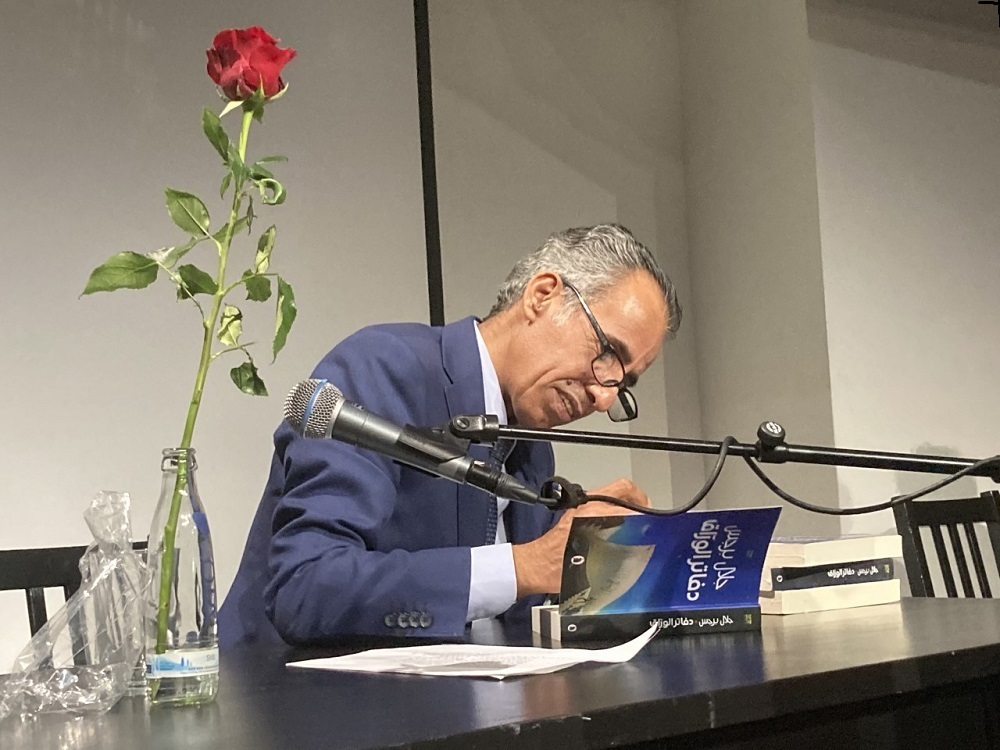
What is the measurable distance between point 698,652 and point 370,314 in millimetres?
1752

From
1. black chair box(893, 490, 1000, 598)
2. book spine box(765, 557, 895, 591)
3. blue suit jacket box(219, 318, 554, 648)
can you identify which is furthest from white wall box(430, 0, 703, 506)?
book spine box(765, 557, 895, 591)

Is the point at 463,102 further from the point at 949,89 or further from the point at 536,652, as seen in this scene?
the point at 536,652

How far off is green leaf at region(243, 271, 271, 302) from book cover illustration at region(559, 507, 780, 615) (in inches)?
14.0

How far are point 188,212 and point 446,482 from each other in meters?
0.66

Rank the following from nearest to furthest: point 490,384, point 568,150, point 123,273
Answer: point 123,273
point 490,384
point 568,150

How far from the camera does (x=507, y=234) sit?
287 centimetres

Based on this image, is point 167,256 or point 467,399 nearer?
point 167,256

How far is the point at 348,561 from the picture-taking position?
1.14m

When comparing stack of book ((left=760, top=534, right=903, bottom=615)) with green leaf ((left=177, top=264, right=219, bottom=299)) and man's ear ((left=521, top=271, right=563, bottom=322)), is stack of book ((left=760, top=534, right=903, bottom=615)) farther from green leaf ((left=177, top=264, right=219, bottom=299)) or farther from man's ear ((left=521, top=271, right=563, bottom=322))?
green leaf ((left=177, top=264, right=219, bottom=299))

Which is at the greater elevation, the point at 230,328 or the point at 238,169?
the point at 238,169

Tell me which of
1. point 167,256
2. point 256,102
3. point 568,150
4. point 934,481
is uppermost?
point 568,150

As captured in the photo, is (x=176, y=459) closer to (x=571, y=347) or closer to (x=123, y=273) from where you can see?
(x=123, y=273)

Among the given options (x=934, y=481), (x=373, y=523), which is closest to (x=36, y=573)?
(x=373, y=523)

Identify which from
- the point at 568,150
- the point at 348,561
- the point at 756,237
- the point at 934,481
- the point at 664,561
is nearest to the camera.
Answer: the point at 664,561
